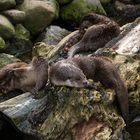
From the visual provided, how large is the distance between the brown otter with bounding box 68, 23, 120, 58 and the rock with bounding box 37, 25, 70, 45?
2.33 m

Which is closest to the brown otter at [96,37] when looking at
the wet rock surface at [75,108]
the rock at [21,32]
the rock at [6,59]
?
the wet rock surface at [75,108]

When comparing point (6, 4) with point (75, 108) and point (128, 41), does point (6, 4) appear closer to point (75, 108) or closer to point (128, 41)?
point (128, 41)

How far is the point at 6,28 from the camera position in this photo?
14.2 metres

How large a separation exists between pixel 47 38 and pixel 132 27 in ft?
12.2

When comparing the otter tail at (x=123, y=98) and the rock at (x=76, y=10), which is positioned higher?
the otter tail at (x=123, y=98)

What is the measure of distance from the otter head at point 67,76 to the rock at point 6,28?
5161 millimetres

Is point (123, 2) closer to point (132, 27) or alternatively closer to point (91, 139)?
point (132, 27)

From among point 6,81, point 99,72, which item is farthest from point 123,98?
point 6,81

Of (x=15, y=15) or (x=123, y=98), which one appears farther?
(x=15, y=15)

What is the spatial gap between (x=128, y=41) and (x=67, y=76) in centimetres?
267

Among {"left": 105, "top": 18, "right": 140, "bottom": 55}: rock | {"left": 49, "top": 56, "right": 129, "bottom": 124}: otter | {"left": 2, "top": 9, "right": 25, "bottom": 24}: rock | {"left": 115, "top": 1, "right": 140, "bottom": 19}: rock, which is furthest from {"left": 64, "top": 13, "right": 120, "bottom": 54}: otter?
{"left": 115, "top": 1, "right": 140, "bottom": 19}: rock

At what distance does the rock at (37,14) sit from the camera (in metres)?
15.4

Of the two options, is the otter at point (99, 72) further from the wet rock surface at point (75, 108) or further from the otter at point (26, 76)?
the otter at point (26, 76)

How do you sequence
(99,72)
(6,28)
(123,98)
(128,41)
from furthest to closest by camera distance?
(6,28)
(128,41)
(99,72)
(123,98)
